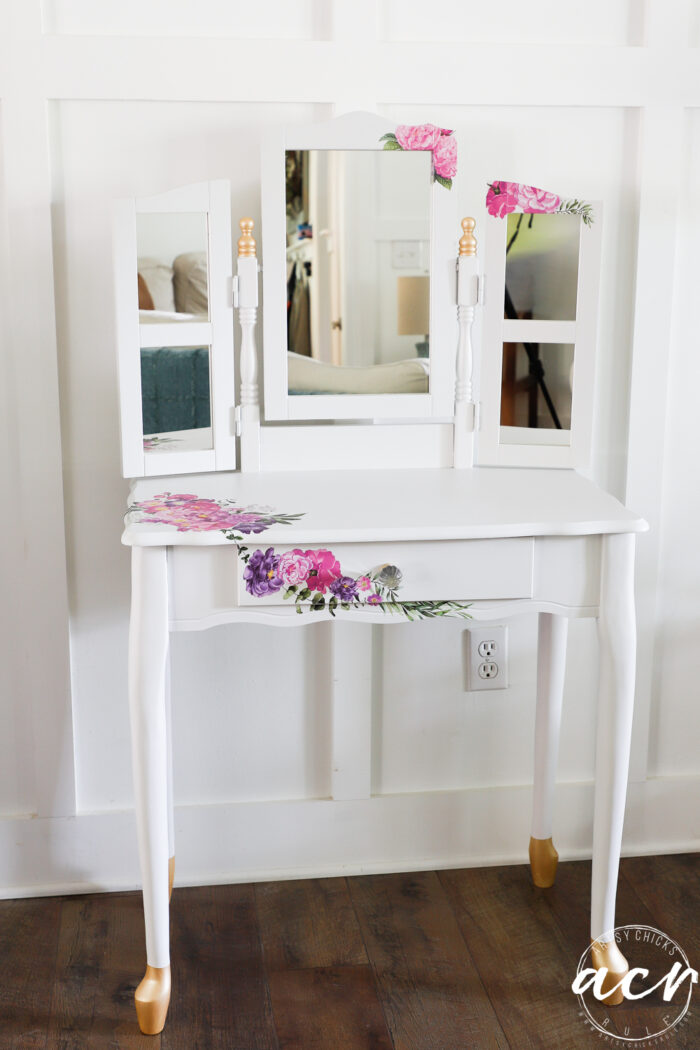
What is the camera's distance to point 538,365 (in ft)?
5.70

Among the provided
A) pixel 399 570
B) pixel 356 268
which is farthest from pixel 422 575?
pixel 356 268

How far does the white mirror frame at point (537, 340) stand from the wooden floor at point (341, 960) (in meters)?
0.74

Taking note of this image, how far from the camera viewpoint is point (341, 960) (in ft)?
5.41

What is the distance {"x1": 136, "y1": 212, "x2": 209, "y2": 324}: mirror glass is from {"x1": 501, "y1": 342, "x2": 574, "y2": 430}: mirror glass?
0.50 m

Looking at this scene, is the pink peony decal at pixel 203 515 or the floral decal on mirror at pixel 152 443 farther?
the floral decal on mirror at pixel 152 443

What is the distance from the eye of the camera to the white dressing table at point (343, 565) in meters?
1.37

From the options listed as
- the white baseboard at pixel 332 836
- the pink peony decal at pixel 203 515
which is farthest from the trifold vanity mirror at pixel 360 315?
the white baseboard at pixel 332 836

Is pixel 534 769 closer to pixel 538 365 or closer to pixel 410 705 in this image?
pixel 410 705

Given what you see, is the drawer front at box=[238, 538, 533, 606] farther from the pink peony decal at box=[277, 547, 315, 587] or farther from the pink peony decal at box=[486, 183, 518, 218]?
the pink peony decal at box=[486, 183, 518, 218]

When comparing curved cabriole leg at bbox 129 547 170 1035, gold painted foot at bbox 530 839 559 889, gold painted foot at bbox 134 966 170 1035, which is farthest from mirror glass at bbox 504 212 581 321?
gold painted foot at bbox 134 966 170 1035

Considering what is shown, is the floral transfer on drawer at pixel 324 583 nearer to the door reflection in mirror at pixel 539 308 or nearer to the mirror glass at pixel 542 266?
the door reflection in mirror at pixel 539 308

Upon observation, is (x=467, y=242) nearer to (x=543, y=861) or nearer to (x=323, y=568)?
(x=323, y=568)

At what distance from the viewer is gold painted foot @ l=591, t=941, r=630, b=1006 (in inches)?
61.2

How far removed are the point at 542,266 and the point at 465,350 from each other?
0.60 ft
